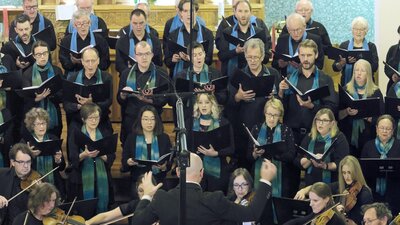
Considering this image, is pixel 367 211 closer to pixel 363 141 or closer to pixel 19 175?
pixel 363 141

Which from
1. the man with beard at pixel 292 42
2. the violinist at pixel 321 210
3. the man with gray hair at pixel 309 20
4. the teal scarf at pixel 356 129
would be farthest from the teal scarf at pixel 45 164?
the man with gray hair at pixel 309 20

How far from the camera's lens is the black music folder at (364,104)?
8766 millimetres

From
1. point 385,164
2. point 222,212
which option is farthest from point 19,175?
point 385,164

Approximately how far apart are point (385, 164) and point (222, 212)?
8.13 feet

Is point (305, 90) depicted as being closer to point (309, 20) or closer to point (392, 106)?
point (392, 106)

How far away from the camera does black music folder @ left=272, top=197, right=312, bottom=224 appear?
7.61 metres

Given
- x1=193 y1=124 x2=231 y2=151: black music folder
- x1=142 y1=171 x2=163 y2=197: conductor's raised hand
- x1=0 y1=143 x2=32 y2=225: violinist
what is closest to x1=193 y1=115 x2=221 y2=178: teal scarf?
x1=193 y1=124 x2=231 y2=151: black music folder

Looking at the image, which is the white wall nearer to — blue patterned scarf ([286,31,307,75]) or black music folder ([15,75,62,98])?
blue patterned scarf ([286,31,307,75])

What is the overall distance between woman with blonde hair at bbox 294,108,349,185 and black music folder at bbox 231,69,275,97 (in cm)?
48

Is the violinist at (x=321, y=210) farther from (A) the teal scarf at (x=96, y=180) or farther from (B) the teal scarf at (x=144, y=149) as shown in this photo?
(A) the teal scarf at (x=96, y=180)

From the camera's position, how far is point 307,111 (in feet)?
29.5

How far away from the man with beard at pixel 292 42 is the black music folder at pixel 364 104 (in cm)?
72

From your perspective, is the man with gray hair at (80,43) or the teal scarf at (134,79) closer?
the teal scarf at (134,79)

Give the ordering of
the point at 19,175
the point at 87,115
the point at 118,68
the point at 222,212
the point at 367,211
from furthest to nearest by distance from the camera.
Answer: the point at 118,68 < the point at 87,115 < the point at 19,175 < the point at 367,211 < the point at 222,212
